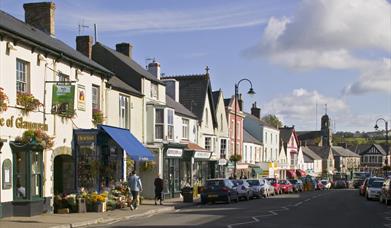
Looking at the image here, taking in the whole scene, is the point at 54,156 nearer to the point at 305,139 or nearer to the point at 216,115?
the point at 216,115

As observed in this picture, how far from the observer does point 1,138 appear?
2305 centimetres

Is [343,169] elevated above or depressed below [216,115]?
below

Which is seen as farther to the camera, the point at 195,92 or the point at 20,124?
the point at 195,92

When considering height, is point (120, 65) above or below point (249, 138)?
above

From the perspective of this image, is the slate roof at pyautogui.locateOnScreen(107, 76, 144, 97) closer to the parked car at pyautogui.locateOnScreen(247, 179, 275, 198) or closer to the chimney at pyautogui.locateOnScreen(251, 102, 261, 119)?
the parked car at pyautogui.locateOnScreen(247, 179, 275, 198)

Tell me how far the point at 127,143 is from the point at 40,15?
25.7 ft

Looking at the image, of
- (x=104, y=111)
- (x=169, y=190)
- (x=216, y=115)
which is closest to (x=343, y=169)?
(x=216, y=115)

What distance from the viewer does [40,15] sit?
1286 inches

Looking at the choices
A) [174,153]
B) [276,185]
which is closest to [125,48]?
[174,153]

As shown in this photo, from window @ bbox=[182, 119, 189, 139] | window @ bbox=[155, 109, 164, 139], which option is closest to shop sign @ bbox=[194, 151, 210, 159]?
window @ bbox=[182, 119, 189, 139]

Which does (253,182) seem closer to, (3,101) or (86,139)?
(86,139)

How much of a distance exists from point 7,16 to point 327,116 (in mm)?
137793

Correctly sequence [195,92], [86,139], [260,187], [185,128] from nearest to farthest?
1. [86,139]
2. [185,128]
3. [260,187]
4. [195,92]

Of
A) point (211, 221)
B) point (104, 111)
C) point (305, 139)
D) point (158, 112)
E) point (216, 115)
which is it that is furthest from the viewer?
point (305, 139)
